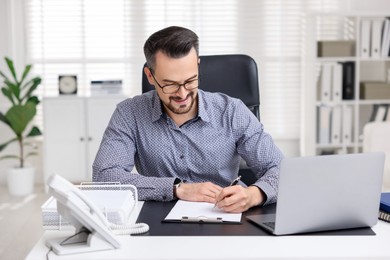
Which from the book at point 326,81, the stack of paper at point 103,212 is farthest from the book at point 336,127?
the stack of paper at point 103,212

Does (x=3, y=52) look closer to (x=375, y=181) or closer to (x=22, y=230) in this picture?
(x=22, y=230)

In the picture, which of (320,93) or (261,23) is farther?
(261,23)

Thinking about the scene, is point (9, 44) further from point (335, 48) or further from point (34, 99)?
point (335, 48)

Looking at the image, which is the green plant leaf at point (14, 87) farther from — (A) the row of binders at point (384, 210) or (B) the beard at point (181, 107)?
(A) the row of binders at point (384, 210)

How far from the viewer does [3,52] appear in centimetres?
595

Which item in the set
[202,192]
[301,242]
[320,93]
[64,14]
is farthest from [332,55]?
[301,242]

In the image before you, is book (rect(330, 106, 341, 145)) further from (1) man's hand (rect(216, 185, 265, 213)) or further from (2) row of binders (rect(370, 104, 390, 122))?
(1) man's hand (rect(216, 185, 265, 213))

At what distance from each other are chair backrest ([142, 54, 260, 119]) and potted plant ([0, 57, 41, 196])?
2857 mm

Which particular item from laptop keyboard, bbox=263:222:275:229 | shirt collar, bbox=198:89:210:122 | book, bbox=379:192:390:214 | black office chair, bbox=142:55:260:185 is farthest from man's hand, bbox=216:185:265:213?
black office chair, bbox=142:55:260:185

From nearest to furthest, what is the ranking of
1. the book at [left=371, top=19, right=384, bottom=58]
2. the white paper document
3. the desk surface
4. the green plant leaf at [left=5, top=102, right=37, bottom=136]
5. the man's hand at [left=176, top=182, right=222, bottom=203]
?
the desk surface → the white paper document → the man's hand at [left=176, top=182, right=222, bottom=203] → the green plant leaf at [left=5, top=102, right=37, bottom=136] → the book at [left=371, top=19, right=384, bottom=58]

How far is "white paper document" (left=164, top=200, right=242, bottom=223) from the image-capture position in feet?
6.48

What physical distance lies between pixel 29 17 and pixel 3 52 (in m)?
0.36

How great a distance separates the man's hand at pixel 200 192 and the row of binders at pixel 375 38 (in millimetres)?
3671

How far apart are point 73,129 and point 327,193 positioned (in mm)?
4040
